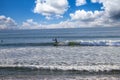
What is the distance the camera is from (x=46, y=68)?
15562 millimetres

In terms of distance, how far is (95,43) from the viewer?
37.4 metres

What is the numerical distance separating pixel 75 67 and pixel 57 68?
1.25 m

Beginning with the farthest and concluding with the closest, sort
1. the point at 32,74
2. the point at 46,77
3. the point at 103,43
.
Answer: the point at 103,43
the point at 32,74
the point at 46,77

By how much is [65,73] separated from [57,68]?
1642 mm

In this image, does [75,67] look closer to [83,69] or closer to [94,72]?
[83,69]

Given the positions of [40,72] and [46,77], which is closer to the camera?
[46,77]

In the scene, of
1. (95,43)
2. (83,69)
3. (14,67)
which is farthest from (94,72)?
(95,43)

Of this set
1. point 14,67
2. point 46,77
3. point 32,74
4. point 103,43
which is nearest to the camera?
point 46,77

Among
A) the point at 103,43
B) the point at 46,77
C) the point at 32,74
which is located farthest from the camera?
the point at 103,43

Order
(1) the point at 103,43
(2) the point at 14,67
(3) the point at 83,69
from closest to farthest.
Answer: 1. (3) the point at 83,69
2. (2) the point at 14,67
3. (1) the point at 103,43

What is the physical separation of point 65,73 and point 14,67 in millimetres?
4335

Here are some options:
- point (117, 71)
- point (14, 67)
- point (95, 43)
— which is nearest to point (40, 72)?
point (14, 67)

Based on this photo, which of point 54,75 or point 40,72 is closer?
point 54,75

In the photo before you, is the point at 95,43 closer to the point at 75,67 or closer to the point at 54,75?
the point at 75,67
